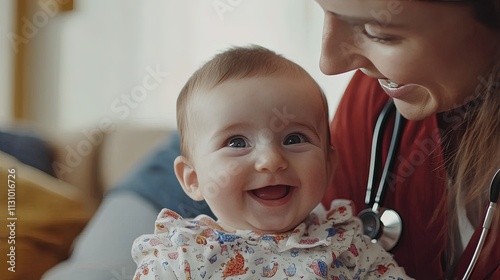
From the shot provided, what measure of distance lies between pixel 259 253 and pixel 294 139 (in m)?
0.15

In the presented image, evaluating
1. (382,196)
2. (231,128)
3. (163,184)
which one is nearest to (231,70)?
(231,128)

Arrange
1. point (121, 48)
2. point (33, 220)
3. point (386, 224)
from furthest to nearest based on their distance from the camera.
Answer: point (121, 48) → point (33, 220) → point (386, 224)

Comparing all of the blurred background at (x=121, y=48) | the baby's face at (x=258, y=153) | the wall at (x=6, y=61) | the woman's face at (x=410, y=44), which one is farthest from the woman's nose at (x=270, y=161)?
the wall at (x=6, y=61)

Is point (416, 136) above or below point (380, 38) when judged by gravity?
below

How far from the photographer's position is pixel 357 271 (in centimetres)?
86

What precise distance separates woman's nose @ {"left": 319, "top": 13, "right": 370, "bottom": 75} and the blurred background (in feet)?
2.08

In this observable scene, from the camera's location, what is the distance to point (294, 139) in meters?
0.88

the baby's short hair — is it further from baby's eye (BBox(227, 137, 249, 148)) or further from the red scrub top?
the red scrub top

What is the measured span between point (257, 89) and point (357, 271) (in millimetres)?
253

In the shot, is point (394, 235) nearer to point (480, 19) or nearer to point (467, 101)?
point (467, 101)

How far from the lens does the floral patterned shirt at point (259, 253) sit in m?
0.81

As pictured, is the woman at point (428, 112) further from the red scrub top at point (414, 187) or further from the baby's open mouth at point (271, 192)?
the baby's open mouth at point (271, 192)

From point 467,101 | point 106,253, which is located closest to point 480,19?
point 467,101

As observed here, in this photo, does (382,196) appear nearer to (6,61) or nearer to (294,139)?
(294,139)
